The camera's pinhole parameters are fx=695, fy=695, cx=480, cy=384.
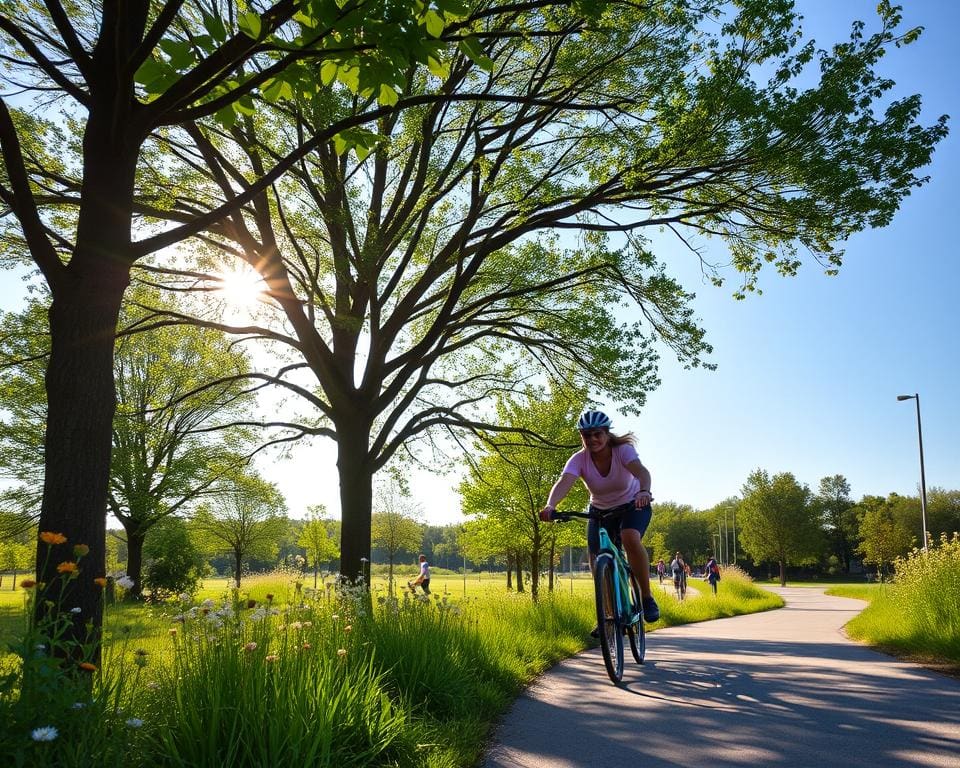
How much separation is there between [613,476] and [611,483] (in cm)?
8

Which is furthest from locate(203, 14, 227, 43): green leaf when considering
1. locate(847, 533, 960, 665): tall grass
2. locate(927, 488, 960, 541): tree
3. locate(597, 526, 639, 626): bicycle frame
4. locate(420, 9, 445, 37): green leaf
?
locate(927, 488, 960, 541): tree

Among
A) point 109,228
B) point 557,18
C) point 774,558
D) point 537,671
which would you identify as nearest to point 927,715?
point 537,671

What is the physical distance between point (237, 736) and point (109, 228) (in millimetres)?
3475

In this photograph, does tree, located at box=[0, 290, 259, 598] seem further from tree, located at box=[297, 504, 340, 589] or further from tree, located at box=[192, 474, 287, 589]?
tree, located at box=[297, 504, 340, 589]

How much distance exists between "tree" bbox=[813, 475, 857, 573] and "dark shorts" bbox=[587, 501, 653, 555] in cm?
10537

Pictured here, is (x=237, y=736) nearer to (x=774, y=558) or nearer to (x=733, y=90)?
(x=733, y=90)

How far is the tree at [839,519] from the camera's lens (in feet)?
330

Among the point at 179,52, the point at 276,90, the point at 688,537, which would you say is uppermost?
the point at 276,90

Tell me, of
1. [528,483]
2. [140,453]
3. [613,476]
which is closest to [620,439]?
[613,476]

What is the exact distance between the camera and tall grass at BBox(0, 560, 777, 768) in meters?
2.88

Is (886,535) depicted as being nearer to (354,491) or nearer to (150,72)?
(354,491)

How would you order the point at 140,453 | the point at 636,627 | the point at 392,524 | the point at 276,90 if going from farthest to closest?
the point at 392,524 < the point at 140,453 < the point at 636,627 < the point at 276,90

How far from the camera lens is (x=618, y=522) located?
21.8ft

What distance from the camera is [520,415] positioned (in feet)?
80.4
